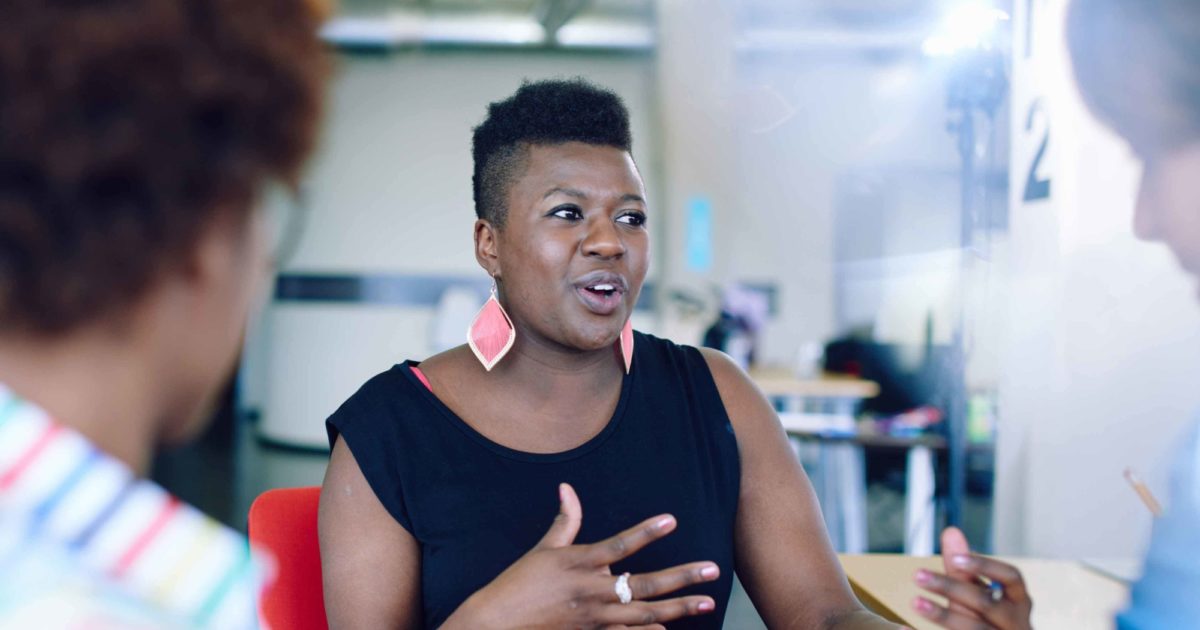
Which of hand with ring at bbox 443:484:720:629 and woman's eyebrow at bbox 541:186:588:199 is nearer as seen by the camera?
hand with ring at bbox 443:484:720:629

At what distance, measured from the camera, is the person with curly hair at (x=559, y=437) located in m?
1.24

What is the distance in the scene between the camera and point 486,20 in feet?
20.0

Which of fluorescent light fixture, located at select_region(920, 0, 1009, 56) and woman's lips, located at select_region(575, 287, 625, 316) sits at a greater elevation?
fluorescent light fixture, located at select_region(920, 0, 1009, 56)

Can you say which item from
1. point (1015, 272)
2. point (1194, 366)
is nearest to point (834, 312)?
point (1015, 272)

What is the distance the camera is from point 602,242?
4.31 ft

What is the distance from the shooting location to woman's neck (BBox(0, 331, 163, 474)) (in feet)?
1.77

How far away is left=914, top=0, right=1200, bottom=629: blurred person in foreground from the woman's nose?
0.56m

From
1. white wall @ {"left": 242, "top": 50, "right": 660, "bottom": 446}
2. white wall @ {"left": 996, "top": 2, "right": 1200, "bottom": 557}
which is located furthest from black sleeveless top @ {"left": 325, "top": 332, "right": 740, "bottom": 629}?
white wall @ {"left": 242, "top": 50, "right": 660, "bottom": 446}

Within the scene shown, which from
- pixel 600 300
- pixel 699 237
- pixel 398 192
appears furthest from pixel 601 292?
pixel 398 192

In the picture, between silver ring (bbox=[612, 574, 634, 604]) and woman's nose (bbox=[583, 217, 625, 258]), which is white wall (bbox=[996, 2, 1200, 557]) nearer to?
woman's nose (bbox=[583, 217, 625, 258])

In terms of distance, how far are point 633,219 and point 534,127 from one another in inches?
7.7

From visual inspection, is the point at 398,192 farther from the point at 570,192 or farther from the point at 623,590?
the point at 623,590

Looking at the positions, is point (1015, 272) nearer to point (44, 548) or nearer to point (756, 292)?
point (44, 548)

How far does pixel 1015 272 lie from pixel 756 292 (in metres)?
3.85
